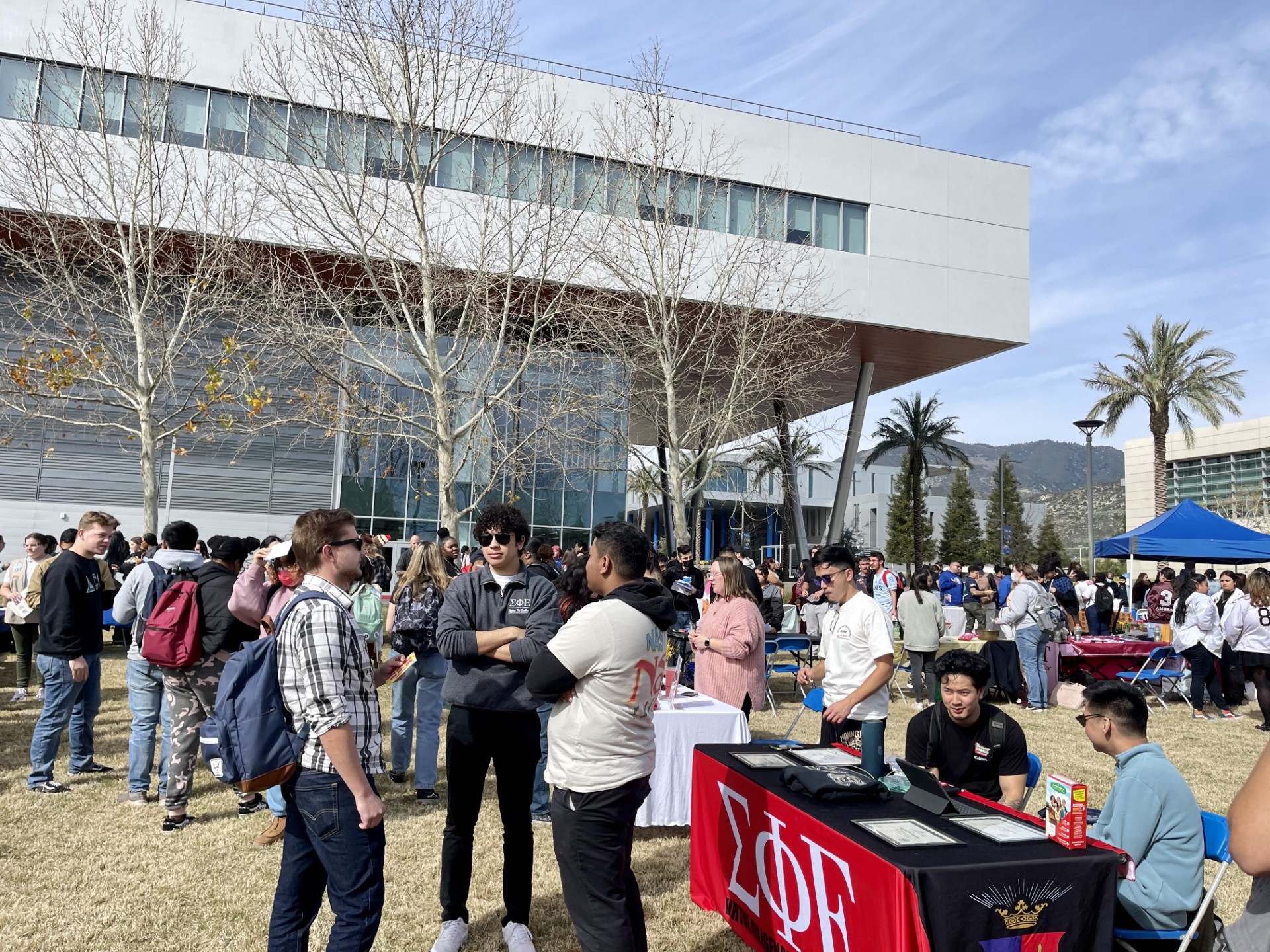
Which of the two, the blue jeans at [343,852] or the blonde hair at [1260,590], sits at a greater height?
the blonde hair at [1260,590]

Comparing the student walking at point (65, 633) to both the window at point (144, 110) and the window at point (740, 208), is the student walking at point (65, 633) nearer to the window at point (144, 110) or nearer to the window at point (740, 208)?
the window at point (144, 110)

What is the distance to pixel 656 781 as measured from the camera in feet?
19.2

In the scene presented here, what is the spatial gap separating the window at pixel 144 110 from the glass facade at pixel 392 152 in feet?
0.11

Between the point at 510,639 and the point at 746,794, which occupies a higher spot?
the point at 510,639

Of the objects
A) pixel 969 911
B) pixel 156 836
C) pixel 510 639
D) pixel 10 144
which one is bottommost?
pixel 156 836

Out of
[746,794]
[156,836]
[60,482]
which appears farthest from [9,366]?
[746,794]

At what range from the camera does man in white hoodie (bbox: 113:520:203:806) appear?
5965mm

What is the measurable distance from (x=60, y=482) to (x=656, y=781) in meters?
22.8

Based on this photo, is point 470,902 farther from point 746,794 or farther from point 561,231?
point 561,231

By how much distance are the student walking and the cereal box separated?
20.0ft

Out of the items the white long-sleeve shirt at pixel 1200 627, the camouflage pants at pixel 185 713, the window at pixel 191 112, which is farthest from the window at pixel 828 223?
the camouflage pants at pixel 185 713

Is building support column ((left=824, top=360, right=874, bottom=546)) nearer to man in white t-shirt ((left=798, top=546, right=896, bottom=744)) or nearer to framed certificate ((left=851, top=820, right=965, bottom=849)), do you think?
man in white t-shirt ((left=798, top=546, right=896, bottom=744))

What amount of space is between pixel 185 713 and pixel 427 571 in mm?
1918

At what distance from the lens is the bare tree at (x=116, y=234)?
1462cm
